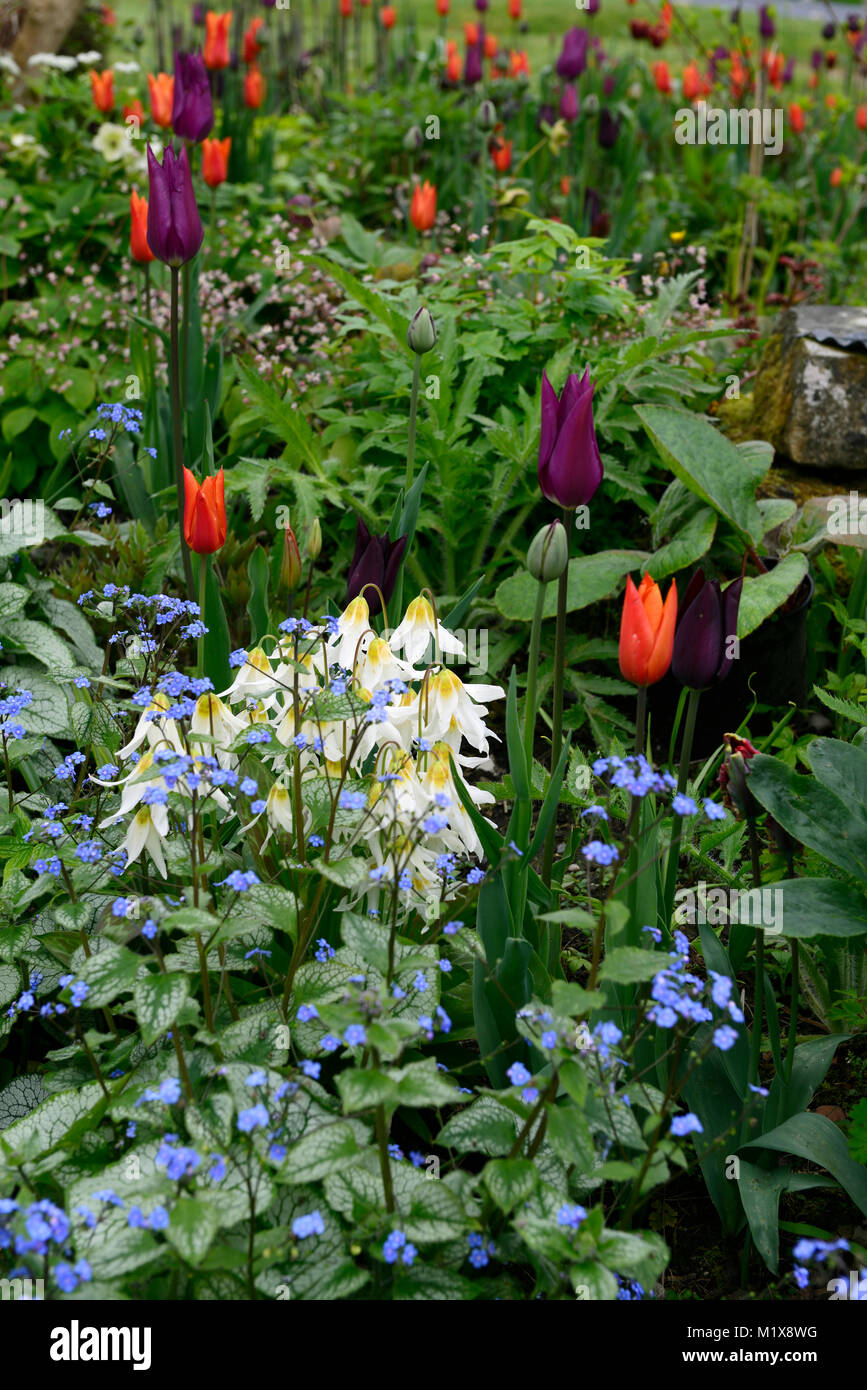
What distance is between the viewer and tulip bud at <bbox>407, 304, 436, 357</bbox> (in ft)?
8.00

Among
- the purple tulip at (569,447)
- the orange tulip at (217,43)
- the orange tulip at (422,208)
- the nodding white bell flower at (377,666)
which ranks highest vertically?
the orange tulip at (217,43)

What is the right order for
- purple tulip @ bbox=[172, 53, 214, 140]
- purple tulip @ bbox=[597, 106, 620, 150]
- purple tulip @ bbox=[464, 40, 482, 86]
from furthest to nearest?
purple tulip @ bbox=[464, 40, 482, 86] → purple tulip @ bbox=[597, 106, 620, 150] → purple tulip @ bbox=[172, 53, 214, 140]

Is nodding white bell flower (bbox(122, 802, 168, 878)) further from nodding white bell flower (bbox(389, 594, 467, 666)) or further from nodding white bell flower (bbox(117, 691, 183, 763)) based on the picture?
nodding white bell flower (bbox(389, 594, 467, 666))

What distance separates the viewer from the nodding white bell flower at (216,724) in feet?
5.94

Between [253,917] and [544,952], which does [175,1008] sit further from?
[544,952]

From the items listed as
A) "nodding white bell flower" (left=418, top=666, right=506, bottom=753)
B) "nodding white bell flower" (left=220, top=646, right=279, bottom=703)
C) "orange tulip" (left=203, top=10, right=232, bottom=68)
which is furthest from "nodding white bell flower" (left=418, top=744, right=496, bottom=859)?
"orange tulip" (left=203, top=10, right=232, bottom=68)

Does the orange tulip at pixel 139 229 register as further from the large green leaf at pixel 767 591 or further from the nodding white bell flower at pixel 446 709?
the nodding white bell flower at pixel 446 709

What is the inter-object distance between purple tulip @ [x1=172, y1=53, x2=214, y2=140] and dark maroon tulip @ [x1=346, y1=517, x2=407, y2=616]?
5.39ft

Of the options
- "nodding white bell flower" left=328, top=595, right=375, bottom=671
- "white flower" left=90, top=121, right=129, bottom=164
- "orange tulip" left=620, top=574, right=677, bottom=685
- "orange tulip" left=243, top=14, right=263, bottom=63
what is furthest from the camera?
"orange tulip" left=243, top=14, right=263, bottom=63

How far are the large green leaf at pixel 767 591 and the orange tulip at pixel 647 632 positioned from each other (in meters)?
0.99

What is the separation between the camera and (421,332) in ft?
8.10

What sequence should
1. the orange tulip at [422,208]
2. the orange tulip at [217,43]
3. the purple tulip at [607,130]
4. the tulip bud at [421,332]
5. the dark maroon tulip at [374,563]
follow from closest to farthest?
1. the dark maroon tulip at [374,563]
2. the tulip bud at [421,332]
3. the orange tulip at [422,208]
4. the orange tulip at [217,43]
5. the purple tulip at [607,130]

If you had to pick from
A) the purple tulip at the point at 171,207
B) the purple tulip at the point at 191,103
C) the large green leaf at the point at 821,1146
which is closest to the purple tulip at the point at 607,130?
the purple tulip at the point at 191,103

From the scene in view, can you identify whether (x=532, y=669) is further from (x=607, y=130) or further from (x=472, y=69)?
(x=472, y=69)
